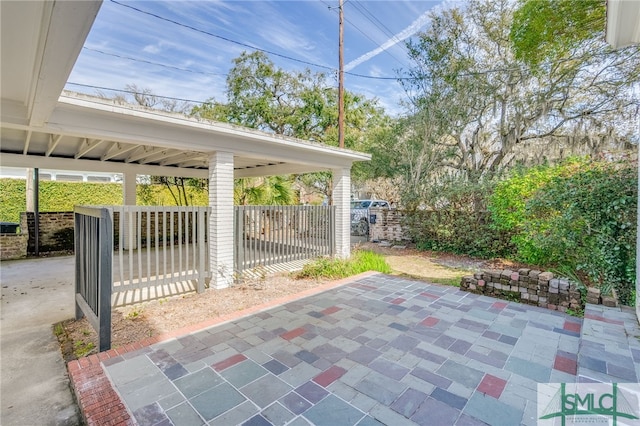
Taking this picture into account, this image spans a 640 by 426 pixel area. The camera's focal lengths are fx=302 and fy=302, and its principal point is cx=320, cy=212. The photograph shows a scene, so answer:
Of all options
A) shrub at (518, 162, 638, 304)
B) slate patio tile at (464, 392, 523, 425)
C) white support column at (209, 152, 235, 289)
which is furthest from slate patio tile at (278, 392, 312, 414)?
shrub at (518, 162, 638, 304)

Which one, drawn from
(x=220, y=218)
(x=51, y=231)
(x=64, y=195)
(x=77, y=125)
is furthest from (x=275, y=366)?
(x=64, y=195)

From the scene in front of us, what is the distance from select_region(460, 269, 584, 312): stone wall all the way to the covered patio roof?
3970 millimetres

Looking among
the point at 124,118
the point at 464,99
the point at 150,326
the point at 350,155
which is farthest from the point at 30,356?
the point at 464,99

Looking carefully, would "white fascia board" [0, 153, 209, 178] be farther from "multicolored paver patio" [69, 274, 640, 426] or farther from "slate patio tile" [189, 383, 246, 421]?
"slate patio tile" [189, 383, 246, 421]

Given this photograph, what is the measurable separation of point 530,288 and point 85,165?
10029 mm

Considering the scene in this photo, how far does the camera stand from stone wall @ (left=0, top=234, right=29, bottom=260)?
8.16m

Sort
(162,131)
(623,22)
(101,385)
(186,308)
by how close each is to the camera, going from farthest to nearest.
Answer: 1. (162,131)
2. (186,308)
3. (623,22)
4. (101,385)

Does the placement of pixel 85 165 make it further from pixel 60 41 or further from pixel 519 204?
pixel 519 204

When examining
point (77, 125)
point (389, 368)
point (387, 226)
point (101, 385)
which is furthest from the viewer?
point (387, 226)

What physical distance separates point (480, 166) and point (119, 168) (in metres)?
11.8

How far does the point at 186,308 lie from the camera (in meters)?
4.36

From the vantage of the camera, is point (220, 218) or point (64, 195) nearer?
point (220, 218)

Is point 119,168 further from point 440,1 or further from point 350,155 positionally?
point 440,1

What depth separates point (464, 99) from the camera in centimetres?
1001
